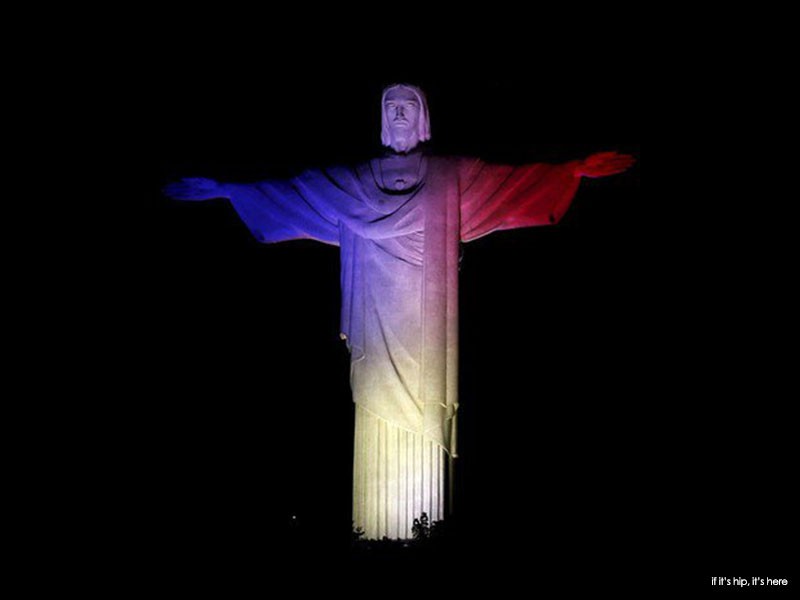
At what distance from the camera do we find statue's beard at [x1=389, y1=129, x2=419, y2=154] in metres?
6.57

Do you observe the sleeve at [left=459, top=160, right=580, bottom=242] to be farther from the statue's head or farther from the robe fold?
the statue's head

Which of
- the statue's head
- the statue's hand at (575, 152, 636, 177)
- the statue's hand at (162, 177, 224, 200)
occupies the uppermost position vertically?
the statue's head

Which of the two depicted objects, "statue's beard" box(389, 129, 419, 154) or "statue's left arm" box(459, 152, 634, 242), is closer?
"statue's left arm" box(459, 152, 634, 242)

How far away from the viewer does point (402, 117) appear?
6539 mm

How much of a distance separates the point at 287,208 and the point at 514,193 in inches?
56.7

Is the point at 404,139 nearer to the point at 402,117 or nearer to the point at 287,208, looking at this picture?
the point at 402,117

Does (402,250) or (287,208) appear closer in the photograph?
(402,250)

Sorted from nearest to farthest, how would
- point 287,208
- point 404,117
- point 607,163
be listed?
point 607,163
point 404,117
point 287,208

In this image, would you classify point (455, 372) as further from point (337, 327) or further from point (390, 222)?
point (337, 327)

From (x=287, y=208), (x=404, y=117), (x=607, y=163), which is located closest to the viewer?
(x=607, y=163)

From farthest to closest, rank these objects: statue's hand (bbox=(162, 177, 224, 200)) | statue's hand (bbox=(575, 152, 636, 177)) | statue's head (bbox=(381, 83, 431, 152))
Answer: statue's hand (bbox=(162, 177, 224, 200)), statue's head (bbox=(381, 83, 431, 152)), statue's hand (bbox=(575, 152, 636, 177))

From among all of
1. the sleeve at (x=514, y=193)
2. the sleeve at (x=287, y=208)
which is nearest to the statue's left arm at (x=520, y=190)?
the sleeve at (x=514, y=193)

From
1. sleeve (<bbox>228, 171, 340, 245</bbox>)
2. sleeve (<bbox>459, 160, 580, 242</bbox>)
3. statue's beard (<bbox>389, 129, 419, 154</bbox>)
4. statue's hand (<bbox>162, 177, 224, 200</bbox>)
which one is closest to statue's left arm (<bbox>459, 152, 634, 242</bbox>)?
sleeve (<bbox>459, 160, 580, 242</bbox>)

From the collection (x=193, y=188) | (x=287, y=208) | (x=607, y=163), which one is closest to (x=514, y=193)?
(x=607, y=163)
